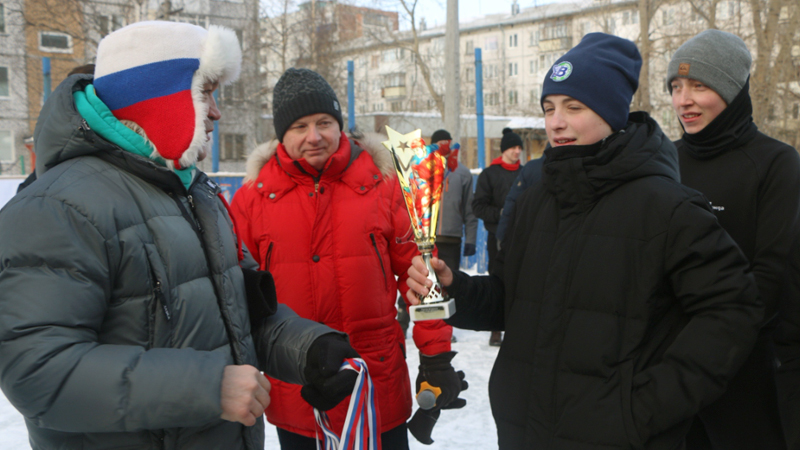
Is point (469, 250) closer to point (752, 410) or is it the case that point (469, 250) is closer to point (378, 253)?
point (378, 253)

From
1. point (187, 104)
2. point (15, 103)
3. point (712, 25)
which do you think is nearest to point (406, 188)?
point (187, 104)

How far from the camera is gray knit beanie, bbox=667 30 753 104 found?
2365 millimetres

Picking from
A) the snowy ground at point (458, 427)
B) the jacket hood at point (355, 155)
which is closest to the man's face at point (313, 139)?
the jacket hood at point (355, 155)

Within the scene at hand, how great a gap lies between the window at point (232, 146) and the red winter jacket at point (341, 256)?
82.6ft

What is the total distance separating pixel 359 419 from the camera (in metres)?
1.75

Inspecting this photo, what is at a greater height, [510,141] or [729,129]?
[510,141]

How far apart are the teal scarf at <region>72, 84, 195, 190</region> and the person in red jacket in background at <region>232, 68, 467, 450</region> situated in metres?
0.95

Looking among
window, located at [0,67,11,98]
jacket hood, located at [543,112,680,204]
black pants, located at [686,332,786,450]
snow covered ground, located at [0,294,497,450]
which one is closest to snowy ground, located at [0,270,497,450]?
snow covered ground, located at [0,294,497,450]

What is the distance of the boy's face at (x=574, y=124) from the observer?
184 centimetres

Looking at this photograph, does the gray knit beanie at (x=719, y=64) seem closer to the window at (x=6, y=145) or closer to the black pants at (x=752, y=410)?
the black pants at (x=752, y=410)

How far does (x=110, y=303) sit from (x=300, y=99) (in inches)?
51.5

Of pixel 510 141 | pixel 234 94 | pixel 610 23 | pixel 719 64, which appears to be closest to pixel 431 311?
pixel 719 64

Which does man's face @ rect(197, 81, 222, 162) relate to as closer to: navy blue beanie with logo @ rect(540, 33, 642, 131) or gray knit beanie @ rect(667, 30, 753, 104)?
navy blue beanie with logo @ rect(540, 33, 642, 131)

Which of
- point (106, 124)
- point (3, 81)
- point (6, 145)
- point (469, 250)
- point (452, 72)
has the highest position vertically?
point (3, 81)
